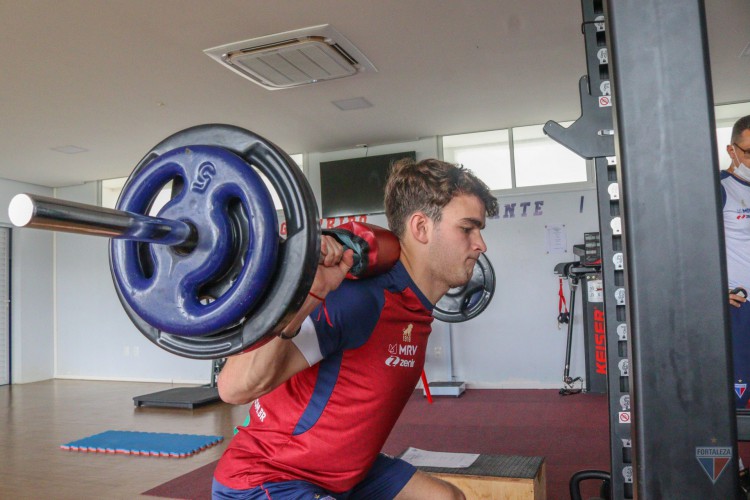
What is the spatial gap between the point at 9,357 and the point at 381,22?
6.91 metres

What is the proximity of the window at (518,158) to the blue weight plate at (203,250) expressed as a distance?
211 inches

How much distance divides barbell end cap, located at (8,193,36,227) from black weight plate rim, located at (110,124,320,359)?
0.83ft

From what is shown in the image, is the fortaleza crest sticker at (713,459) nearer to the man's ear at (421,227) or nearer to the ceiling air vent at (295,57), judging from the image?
the man's ear at (421,227)

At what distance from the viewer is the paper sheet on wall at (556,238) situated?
5961 millimetres

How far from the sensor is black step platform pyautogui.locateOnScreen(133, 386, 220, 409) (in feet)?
18.4

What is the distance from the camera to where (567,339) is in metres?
5.70

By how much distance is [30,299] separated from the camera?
7980 millimetres

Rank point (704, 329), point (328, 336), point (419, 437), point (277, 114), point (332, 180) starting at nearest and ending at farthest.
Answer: point (704, 329) → point (328, 336) → point (419, 437) → point (277, 114) → point (332, 180)

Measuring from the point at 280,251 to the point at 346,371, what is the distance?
2.16ft

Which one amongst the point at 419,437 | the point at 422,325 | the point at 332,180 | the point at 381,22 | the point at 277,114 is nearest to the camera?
the point at 422,325

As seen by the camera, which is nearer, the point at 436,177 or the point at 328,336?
the point at 328,336

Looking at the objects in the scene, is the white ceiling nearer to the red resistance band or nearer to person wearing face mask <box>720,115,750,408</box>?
person wearing face mask <box>720,115,750,408</box>

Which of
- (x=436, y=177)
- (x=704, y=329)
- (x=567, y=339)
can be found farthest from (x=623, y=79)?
(x=567, y=339)

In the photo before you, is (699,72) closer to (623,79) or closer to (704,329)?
(623,79)
